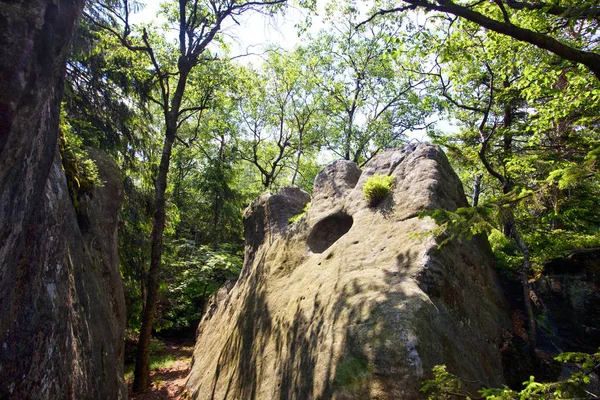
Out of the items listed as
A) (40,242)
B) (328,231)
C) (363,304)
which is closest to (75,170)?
(40,242)

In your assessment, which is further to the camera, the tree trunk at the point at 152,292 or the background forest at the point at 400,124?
the tree trunk at the point at 152,292

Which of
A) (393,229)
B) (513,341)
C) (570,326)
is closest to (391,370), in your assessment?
(393,229)

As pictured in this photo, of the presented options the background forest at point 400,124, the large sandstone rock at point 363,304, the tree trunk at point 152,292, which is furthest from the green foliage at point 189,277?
the large sandstone rock at point 363,304

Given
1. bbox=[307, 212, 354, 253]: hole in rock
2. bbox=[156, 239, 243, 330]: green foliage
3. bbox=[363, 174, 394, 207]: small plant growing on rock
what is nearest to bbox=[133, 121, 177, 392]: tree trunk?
bbox=[156, 239, 243, 330]: green foliage

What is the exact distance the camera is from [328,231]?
27.8ft

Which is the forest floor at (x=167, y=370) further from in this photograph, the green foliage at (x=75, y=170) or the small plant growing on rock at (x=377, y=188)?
the small plant growing on rock at (x=377, y=188)

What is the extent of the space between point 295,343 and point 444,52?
617cm

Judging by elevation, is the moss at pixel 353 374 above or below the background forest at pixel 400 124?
below

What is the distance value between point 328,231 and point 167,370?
8.32m

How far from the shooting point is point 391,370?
4062 millimetres

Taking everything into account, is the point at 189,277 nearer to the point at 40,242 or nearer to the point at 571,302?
the point at 40,242

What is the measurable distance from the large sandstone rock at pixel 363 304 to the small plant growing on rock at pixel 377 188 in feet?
0.53

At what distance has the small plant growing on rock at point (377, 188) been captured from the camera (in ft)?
23.4

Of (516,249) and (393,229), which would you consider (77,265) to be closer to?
(393,229)
